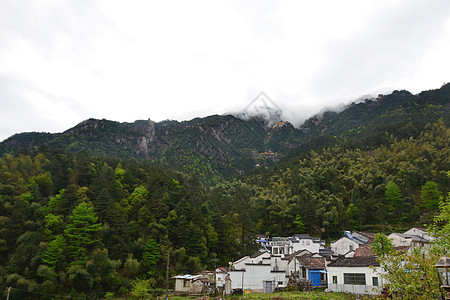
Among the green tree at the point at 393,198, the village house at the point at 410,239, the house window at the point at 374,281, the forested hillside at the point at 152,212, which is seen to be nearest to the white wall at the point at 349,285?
the house window at the point at 374,281

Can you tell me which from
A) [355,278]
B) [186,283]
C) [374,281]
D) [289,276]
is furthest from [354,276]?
[186,283]

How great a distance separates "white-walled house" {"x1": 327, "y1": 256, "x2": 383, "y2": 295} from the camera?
24359 mm

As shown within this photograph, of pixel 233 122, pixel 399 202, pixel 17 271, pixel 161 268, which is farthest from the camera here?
pixel 233 122

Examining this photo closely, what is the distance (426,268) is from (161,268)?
32261 mm

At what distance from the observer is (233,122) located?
176m

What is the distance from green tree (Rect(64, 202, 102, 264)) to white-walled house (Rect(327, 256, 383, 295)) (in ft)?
78.2

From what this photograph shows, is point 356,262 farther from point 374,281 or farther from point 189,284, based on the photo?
point 189,284

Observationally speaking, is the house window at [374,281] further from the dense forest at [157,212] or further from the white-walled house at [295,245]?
the white-walled house at [295,245]

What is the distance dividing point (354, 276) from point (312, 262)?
6.83 meters

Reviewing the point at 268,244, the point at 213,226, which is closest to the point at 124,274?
the point at 213,226

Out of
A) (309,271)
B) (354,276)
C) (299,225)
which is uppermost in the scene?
(299,225)

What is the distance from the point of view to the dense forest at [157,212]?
31.3 metres

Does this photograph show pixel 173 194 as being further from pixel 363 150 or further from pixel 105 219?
pixel 363 150

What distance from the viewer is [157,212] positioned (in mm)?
41375
